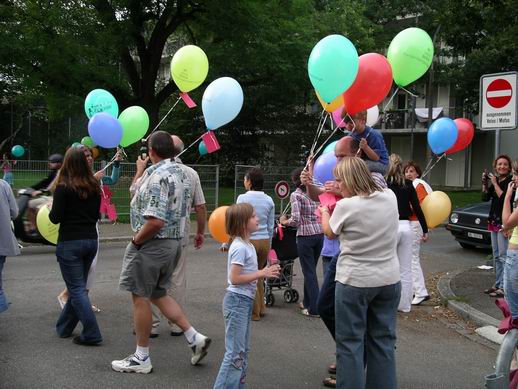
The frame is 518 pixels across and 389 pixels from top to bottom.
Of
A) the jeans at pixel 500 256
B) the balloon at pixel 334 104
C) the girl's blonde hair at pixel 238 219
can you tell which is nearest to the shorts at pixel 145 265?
the girl's blonde hair at pixel 238 219

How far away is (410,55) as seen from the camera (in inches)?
245

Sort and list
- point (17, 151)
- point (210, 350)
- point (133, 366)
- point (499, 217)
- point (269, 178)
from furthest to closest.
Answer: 1. point (17, 151)
2. point (269, 178)
3. point (499, 217)
4. point (210, 350)
5. point (133, 366)

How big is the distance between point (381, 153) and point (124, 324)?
10.9 ft

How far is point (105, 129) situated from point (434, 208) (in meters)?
4.56

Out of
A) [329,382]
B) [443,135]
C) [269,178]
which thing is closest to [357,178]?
[329,382]

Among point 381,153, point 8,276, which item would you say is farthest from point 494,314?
point 8,276

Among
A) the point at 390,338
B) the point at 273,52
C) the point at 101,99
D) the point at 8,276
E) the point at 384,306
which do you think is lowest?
the point at 8,276

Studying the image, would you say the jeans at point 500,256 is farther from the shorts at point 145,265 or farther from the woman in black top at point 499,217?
the shorts at point 145,265

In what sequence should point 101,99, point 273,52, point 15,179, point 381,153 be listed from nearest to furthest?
point 381,153, point 101,99, point 15,179, point 273,52

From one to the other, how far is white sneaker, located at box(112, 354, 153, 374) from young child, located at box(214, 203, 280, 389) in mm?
901

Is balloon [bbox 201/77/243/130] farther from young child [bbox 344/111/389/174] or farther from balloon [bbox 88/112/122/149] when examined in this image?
young child [bbox 344/111/389/174]

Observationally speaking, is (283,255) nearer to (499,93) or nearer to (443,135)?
(443,135)

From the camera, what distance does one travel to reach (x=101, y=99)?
27.4ft

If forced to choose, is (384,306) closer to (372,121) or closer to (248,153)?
(372,121)
